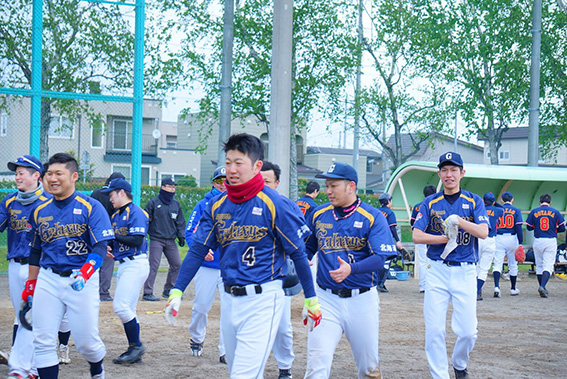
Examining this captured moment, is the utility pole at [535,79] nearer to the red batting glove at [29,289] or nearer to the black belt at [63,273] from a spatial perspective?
the black belt at [63,273]

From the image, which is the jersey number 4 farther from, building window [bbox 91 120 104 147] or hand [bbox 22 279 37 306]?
building window [bbox 91 120 104 147]

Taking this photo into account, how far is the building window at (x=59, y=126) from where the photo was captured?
1448 cm

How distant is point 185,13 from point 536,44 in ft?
35.9

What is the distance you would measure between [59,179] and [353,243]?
2706 millimetres

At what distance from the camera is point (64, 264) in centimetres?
584

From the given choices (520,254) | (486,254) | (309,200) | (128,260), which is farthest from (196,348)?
(520,254)

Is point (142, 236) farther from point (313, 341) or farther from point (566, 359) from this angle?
point (566, 359)

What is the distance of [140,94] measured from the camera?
43.7 ft

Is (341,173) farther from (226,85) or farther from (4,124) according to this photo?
(4,124)

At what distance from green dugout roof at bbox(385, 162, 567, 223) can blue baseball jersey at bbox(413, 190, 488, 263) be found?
10.5m

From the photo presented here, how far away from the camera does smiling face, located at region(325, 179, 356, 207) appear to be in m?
5.66

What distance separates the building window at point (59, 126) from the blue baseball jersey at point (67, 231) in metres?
8.54

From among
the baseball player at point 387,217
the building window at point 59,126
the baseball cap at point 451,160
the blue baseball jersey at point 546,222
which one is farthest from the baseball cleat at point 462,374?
the building window at point 59,126

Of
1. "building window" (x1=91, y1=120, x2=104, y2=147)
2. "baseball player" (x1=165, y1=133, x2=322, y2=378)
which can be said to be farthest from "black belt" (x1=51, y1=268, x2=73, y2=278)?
"building window" (x1=91, y1=120, x2=104, y2=147)
